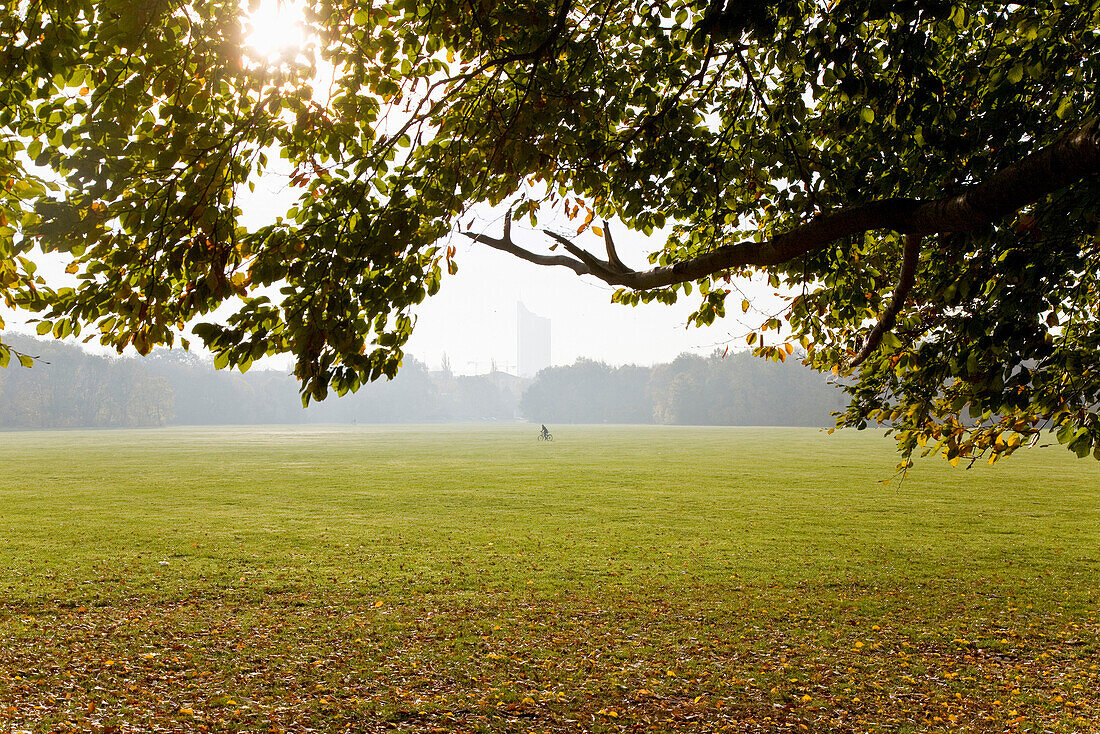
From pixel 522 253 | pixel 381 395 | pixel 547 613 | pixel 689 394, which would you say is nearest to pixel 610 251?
pixel 522 253

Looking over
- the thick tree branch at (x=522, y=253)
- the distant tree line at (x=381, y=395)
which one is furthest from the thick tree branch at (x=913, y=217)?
the distant tree line at (x=381, y=395)

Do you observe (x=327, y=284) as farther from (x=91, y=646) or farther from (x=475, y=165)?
(x=91, y=646)

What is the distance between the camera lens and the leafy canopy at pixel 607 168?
4.49 meters

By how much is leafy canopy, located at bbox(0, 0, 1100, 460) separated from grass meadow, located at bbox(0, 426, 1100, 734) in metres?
3.31

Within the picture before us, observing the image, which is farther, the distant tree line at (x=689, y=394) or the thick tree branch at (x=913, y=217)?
the distant tree line at (x=689, y=394)

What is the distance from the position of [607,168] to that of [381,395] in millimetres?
166778

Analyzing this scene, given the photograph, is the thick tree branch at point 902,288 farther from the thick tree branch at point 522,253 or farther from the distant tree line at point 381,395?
the distant tree line at point 381,395

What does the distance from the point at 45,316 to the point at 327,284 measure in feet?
6.66

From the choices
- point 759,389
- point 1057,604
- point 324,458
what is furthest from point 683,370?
point 1057,604

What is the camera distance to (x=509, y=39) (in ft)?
19.6

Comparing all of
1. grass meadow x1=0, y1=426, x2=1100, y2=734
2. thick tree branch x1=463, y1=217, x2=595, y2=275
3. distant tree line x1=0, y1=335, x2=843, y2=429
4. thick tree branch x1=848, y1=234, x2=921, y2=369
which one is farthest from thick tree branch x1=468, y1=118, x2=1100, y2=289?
distant tree line x1=0, y1=335, x2=843, y2=429

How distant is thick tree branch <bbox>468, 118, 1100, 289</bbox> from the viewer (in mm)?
3678

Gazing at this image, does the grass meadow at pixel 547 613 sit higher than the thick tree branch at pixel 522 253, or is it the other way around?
the thick tree branch at pixel 522 253

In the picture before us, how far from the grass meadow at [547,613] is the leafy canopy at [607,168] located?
10.8 feet
